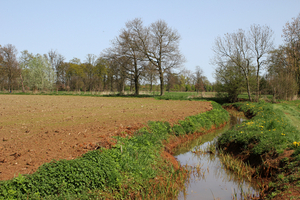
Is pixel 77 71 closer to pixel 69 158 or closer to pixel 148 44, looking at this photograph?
pixel 148 44

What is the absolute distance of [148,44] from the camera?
32719 millimetres

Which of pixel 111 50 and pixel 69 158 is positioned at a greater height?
pixel 111 50

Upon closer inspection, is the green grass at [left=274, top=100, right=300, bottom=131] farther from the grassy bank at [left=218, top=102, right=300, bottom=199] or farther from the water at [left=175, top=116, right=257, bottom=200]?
the water at [left=175, top=116, right=257, bottom=200]

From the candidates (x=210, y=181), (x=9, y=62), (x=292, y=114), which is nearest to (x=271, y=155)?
(x=210, y=181)

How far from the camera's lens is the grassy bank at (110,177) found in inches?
155

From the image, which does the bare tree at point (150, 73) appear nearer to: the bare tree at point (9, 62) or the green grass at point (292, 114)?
the green grass at point (292, 114)

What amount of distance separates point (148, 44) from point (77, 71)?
114 ft

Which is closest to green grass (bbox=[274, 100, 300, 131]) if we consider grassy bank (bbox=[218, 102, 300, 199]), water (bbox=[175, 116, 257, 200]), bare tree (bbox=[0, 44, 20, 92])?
grassy bank (bbox=[218, 102, 300, 199])

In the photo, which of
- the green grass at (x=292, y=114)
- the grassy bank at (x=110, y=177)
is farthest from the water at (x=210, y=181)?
the green grass at (x=292, y=114)

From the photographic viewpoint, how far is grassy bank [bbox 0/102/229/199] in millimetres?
3947

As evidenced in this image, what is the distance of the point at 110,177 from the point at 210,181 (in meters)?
3.20

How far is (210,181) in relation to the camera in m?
6.29

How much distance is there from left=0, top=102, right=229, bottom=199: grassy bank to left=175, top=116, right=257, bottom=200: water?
40 centimetres

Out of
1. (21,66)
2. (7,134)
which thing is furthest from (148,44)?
(21,66)
